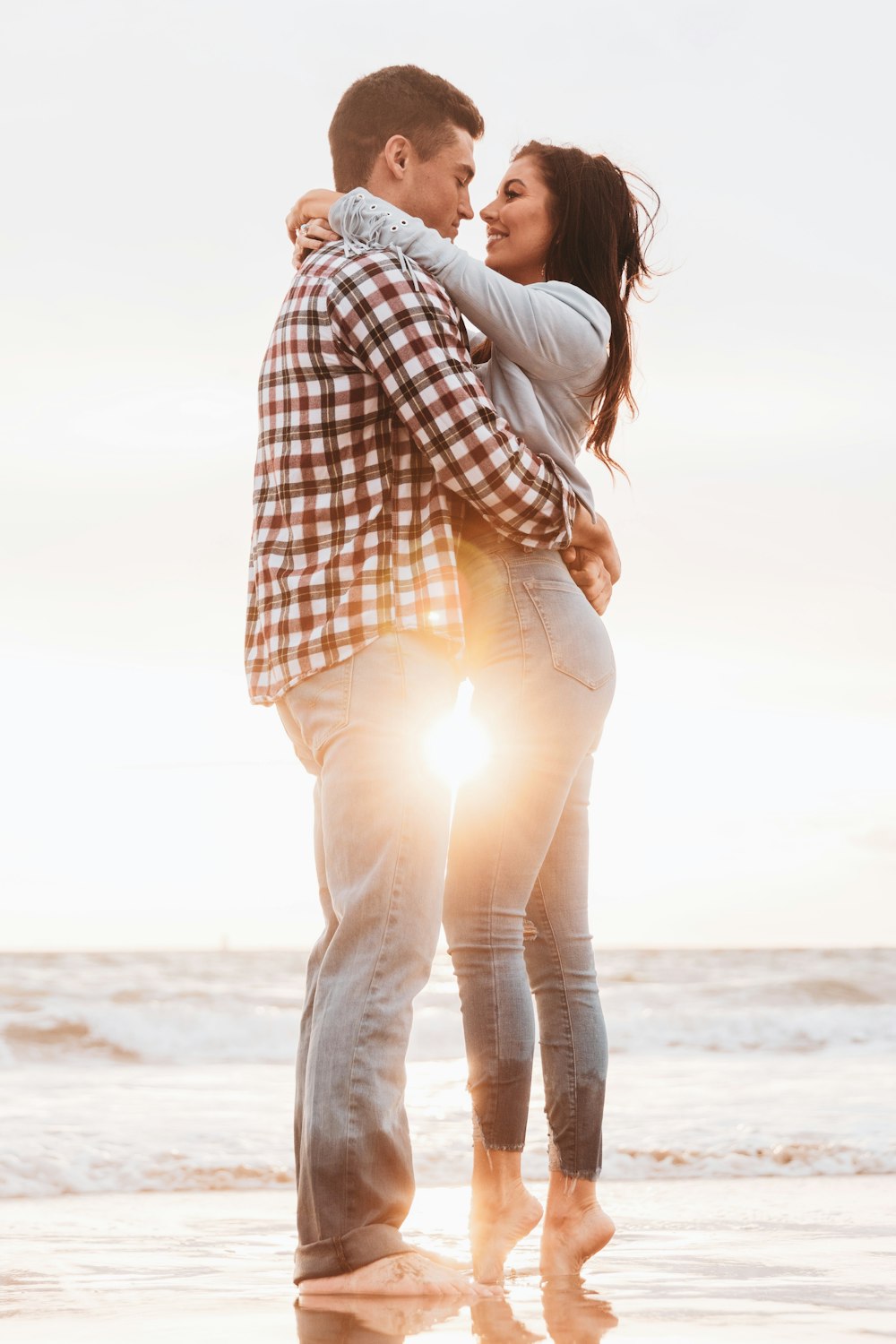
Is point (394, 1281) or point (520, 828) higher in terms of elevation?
point (520, 828)

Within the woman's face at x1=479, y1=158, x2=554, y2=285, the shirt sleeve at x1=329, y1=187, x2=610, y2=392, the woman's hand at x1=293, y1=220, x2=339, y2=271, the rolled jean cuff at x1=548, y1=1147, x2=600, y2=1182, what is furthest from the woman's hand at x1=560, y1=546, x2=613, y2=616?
the rolled jean cuff at x1=548, y1=1147, x2=600, y2=1182

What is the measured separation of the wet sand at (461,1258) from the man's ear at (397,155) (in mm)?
1779

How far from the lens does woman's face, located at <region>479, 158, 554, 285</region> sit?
96.0 inches

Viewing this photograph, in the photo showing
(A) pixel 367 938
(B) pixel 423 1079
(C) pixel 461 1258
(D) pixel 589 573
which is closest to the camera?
(A) pixel 367 938

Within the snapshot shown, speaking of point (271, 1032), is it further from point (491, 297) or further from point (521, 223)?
point (491, 297)

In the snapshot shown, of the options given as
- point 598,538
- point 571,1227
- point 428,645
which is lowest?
point 571,1227

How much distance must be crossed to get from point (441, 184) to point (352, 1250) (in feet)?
5.59

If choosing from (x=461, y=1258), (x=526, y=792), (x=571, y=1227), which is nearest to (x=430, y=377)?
(x=526, y=792)

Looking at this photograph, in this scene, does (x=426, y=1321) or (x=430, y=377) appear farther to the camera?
(x=430, y=377)

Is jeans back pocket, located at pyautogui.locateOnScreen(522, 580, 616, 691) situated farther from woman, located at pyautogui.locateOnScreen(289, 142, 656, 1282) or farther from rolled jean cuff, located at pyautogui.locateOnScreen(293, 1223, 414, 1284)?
rolled jean cuff, located at pyautogui.locateOnScreen(293, 1223, 414, 1284)

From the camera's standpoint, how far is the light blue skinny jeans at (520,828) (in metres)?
2.16

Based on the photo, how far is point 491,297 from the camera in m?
2.15

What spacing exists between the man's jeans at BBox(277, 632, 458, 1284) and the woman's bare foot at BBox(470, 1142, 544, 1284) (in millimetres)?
170

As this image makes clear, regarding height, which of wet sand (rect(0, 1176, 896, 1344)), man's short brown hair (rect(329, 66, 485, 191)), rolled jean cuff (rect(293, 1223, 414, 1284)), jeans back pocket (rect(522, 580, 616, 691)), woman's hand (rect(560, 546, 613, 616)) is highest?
man's short brown hair (rect(329, 66, 485, 191))
